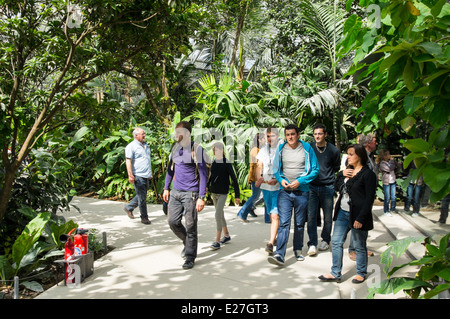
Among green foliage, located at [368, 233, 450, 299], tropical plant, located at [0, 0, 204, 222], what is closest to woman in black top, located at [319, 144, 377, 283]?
green foliage, located at [368, 233, 450, 299]

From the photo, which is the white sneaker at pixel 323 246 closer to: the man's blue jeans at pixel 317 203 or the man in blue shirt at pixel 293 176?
the man's blue jeans at pixel 317 203

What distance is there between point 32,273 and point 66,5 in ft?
11.4

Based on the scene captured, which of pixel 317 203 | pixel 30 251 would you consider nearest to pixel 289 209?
pixel 317 203

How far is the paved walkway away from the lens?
14.7 feet

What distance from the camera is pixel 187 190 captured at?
5.50m

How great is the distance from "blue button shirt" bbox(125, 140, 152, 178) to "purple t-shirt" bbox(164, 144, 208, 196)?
2.54 m

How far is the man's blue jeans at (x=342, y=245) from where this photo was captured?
473 centimetres

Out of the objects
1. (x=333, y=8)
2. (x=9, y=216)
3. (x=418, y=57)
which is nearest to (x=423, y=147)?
(x=418, y=57)

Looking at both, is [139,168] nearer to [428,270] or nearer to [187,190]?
[187,190]

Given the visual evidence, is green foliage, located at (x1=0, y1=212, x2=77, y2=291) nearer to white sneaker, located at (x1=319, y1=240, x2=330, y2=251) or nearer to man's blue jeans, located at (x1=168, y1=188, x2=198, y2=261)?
man's blue jeans, located at (x1=168, y1=188, x2=198, y2=261)

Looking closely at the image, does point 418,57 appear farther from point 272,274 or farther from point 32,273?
point 32,273

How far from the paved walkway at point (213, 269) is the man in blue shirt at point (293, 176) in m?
0.64

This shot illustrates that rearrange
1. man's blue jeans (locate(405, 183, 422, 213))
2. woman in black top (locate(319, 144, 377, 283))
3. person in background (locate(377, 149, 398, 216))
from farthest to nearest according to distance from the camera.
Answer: person in background (locate(377, 149, 398, 216)), man's blue jeans (locate(405, 183, 422, 213)), woman in black top (locate(319, 144, 377, 283))

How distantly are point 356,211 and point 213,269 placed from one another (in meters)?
2.04
